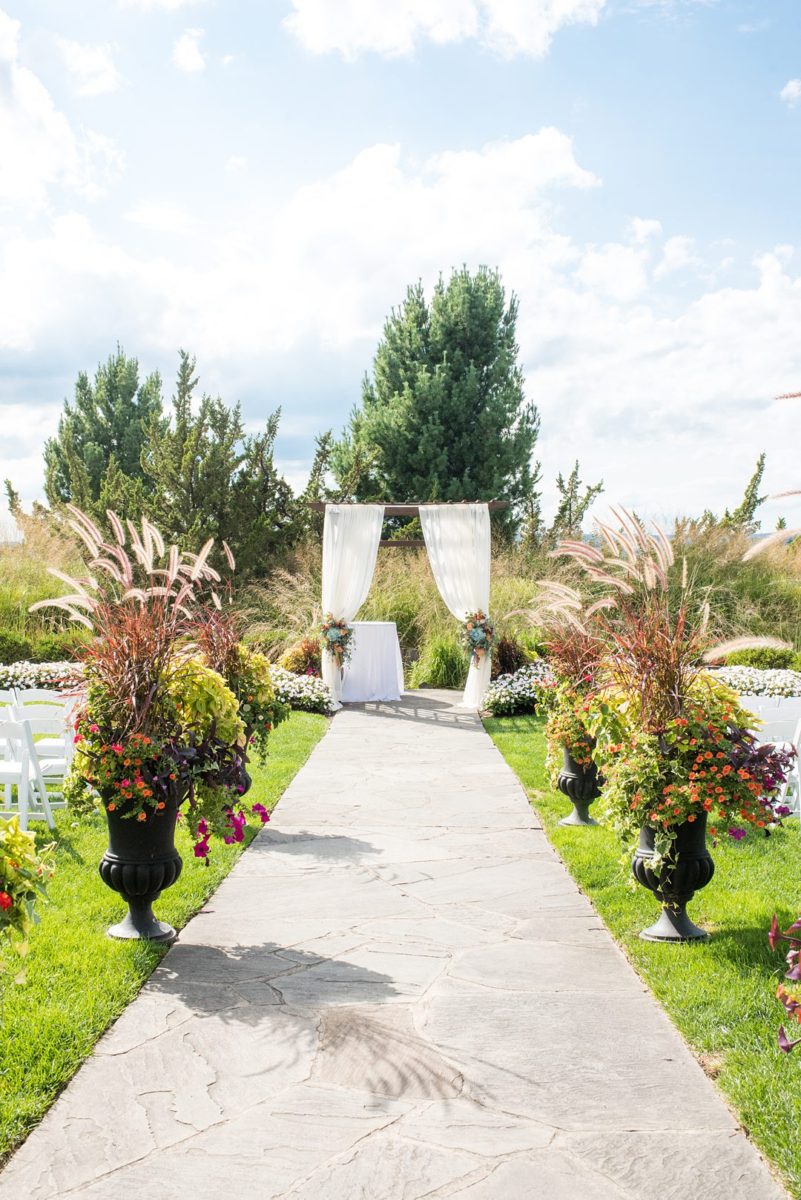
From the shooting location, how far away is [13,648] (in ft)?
45.2

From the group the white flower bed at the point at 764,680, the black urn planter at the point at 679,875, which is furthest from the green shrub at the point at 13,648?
the black urn planter at the point at 679,875

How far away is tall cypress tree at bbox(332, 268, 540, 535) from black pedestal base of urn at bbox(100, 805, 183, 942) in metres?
19.7

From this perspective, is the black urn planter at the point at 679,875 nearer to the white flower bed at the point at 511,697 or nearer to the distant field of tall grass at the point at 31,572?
the white flower bed at the point at 511,697

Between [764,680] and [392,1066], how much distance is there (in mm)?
9975

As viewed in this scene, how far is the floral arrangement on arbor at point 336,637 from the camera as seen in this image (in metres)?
12.6

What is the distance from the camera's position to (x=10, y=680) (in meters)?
12.7

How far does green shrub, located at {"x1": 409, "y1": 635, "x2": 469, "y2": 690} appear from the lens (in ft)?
46.4

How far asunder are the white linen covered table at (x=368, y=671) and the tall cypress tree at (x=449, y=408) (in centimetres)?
1069

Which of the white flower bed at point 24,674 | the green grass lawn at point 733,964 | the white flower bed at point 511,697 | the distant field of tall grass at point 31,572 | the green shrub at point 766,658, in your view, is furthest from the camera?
the distant field of tall grass at point 31,572

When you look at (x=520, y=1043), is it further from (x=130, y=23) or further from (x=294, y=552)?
(x=294, y=552)

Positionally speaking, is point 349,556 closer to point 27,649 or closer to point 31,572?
point 27,649

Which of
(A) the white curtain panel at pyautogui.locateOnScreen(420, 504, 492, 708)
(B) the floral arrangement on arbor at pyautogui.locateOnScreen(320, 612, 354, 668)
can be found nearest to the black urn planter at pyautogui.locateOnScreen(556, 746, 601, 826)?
(A) the white curtain panel at pyautogui.locateOnScreen(420, 504, 492, 708)

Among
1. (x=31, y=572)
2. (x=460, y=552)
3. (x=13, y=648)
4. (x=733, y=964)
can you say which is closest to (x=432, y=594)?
(x=460, y=552)

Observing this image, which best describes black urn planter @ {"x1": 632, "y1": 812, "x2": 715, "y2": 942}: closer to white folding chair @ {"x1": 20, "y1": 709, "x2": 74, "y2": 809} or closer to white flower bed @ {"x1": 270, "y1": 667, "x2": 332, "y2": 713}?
white folding chair @ {"x1": 20, "y1": 709, "x2": 74, "y2": 809}
